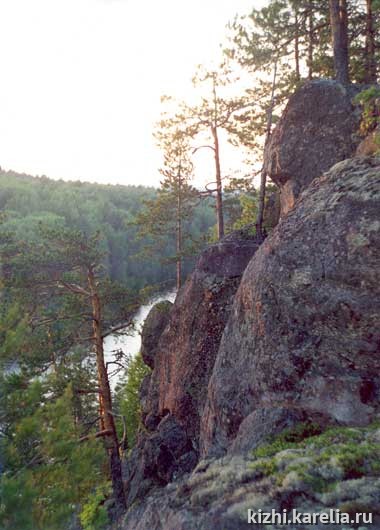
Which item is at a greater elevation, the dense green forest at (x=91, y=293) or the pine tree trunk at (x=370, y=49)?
the pine tree trunk at (x=370, y=49)

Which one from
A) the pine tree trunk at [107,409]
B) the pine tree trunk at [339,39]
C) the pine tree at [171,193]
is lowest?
the pine tree trunk at [107,409]

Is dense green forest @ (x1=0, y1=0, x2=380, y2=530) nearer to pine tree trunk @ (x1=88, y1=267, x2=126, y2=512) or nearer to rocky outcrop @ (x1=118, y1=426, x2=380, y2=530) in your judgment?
pine tree trunk @ (x1=88, y1=267, x2=126, y2=512)

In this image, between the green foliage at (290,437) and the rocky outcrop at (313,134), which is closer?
the green foliage at (290,437)

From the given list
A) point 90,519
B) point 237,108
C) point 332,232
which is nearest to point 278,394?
point 332,232

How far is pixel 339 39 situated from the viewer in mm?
13664

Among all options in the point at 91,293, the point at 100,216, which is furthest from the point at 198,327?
the point at 100,216

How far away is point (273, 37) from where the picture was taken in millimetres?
15078

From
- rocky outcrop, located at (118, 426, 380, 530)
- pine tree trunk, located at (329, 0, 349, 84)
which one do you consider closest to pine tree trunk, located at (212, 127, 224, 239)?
pine tree trunk, located at (329, 0, 349, 84)

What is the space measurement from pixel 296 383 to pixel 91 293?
25.2ft

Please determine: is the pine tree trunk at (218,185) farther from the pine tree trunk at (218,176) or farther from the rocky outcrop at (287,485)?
the rocky outcrop at (287,485)

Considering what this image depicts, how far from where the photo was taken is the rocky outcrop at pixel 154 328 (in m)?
16.1

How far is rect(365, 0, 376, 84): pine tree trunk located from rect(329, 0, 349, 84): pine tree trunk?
1.97m

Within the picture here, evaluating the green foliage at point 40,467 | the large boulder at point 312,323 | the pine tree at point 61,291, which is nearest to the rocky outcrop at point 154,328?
the pine tree at point 61,291

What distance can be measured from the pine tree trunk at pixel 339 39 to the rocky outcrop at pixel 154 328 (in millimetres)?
10411
